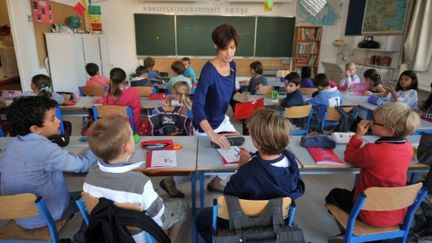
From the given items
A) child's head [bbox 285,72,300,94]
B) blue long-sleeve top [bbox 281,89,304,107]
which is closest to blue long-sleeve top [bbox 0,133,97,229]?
blue long-sleeve top [bbox 281,89,304,107]

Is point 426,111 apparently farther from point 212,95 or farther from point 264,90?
point 212,95

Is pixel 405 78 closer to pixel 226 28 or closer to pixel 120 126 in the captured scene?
pixel 226 28

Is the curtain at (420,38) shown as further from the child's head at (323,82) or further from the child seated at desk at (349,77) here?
the child's head at (323,82)

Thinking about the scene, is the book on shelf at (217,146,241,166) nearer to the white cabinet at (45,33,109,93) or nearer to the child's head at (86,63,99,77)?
the child's head at (86,63,99,77)

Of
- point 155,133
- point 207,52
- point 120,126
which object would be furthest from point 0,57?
point 120,126

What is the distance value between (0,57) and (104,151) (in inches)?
335

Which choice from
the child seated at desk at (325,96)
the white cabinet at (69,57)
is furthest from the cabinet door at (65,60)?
the child seated at desk at (325,96)

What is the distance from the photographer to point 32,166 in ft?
4.94

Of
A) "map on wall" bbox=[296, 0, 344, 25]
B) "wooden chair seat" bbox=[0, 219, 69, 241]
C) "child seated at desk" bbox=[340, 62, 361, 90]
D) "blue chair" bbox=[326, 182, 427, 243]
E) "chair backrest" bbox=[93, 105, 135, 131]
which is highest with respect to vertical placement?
"map on wall" bbox=[296, 0, 344, 25]

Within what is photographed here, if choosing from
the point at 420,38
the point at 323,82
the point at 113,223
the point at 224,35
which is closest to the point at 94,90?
the point at 224,35

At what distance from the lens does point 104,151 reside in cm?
123

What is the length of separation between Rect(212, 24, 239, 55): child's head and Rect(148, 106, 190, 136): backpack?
3.62 feet

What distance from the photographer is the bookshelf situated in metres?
7.39

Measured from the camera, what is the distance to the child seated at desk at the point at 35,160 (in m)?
1.50
